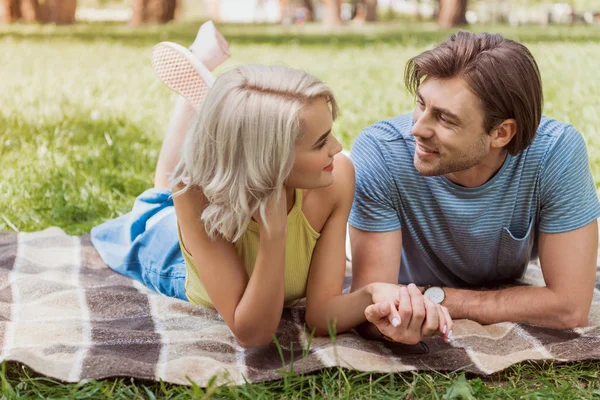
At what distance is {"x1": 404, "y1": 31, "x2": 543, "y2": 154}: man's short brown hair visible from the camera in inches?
105

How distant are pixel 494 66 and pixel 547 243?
653 millimetres

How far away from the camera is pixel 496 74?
2676 millimetres

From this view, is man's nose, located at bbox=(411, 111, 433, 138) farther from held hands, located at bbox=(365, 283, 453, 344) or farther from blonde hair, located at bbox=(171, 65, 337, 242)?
held hands, located at bbox=(365, 283, 453, 344)

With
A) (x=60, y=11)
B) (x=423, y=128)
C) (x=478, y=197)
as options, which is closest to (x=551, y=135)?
(x=478, y=197)

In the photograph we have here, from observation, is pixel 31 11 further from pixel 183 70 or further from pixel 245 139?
pixel 245 139

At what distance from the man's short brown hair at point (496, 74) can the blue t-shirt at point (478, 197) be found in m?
0.13

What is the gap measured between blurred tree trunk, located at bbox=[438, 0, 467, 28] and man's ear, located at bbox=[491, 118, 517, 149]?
49.2 ft

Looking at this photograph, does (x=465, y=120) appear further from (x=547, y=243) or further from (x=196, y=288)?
(x=196, y=288)

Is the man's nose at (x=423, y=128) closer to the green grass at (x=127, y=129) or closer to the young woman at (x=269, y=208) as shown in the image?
the young woman at (x=269, y=208)

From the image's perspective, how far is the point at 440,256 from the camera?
3105 millimetres

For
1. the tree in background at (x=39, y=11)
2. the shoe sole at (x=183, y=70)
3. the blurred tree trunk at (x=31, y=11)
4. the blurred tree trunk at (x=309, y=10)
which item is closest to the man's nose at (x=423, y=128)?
the shoe sole at (x=183, y=70)

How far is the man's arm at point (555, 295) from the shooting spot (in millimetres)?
2807

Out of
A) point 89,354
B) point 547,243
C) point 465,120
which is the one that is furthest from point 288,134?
point 547,243

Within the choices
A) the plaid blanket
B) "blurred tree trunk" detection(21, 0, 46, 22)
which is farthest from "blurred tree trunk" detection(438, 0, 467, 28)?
the plaid blanket
